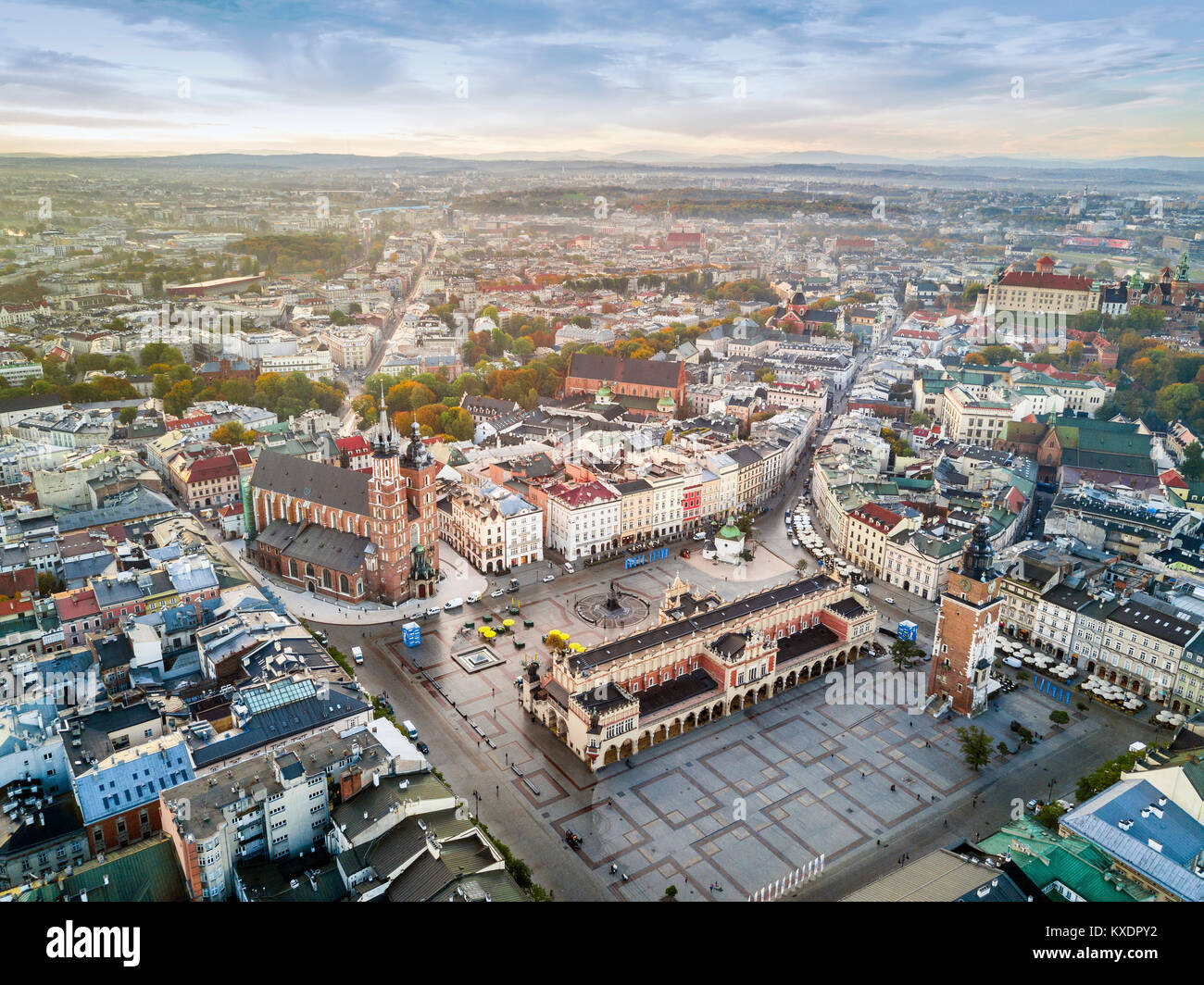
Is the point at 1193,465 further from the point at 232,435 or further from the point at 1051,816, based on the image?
the point at 232,435

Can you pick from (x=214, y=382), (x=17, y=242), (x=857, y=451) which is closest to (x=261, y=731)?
(x=857, y=451)

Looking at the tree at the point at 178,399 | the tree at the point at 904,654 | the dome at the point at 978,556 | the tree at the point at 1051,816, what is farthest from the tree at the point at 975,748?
the tree at the point at 178,399

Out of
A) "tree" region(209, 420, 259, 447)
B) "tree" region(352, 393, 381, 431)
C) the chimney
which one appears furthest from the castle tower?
"tree" region(352, 393, 381, 431)

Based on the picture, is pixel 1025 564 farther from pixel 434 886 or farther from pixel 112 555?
pixel 112 555

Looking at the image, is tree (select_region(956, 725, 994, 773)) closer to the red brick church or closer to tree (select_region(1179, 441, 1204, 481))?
the red brick church

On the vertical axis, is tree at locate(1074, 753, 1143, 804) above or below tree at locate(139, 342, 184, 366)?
below
